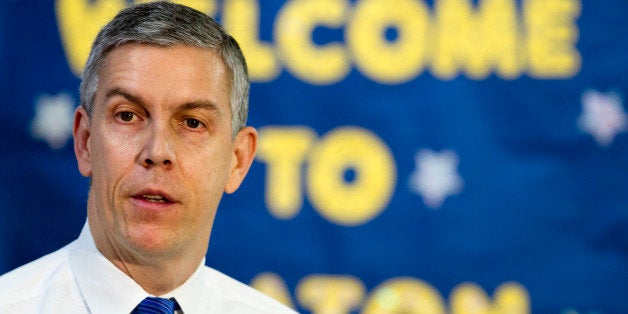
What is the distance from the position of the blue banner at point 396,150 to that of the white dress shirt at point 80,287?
74cm

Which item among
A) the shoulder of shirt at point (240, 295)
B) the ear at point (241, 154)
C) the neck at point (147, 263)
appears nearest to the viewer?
the neck at point (147, 263)

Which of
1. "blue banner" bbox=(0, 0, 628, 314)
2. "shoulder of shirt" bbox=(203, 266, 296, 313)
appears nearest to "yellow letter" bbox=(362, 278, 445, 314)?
"blue banner" bbox=(0, 0, 628, 314)

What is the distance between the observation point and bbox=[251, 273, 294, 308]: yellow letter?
2.53 metres

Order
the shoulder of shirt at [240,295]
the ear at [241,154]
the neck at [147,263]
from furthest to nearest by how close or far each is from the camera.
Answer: the shoulder of shirt at [240,295] < the ear at [241,154] < the neck at [147,263]

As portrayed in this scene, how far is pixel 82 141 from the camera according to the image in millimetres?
1747

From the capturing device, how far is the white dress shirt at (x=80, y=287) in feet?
5.57

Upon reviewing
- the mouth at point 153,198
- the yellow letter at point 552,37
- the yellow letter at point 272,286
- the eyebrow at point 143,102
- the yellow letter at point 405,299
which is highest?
the yellow letter at point 552,37

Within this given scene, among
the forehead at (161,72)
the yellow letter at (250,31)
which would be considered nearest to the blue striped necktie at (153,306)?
the forehead at (161,72)

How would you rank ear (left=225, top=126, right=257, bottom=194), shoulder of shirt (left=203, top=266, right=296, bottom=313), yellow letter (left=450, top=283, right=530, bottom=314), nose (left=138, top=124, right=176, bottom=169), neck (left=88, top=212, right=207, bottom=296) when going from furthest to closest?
yellow letter (left=450, top=283, right=530, bottom=314)
shoulder of shirt (left=203, top=266, right=296, bottom=313)
ear (left=225, top=126, right=257, bottom=194)
neck (left=88, top=212, right=207, bottom=296)
nose (left=138, top=124, right=176, bottom=169)

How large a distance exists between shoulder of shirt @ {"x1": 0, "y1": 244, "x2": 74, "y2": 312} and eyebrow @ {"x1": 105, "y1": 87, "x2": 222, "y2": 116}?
0.36 meters

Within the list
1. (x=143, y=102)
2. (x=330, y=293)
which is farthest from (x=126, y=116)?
(x=330, y=293)

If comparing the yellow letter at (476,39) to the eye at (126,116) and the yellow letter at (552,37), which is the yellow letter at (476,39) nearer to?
the yellow letter at (552,37)

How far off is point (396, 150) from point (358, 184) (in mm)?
142

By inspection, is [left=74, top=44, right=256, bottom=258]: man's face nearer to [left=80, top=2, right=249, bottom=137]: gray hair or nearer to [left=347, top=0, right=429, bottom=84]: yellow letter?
[left=80, top=2, right=249, bottom=137]: gray hair
